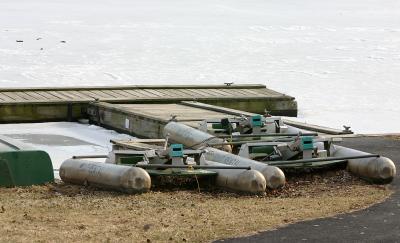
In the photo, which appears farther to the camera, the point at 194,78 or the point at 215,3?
the point at 215,3

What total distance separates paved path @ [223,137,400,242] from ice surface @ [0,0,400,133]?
732 centimetres

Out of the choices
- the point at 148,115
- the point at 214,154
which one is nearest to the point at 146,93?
the point at 148,115

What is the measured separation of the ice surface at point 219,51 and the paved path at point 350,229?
24.0 ft

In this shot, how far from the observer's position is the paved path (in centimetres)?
759

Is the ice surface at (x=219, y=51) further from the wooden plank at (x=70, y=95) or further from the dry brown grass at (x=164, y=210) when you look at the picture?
the dry brown grass at (x=164, y=210)

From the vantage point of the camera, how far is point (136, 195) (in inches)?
369

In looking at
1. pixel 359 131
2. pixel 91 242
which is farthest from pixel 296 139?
pixel 359 131

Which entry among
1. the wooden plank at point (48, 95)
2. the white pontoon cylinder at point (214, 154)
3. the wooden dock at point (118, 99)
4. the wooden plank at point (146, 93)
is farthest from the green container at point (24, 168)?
the wooden plank at point (146, 93)

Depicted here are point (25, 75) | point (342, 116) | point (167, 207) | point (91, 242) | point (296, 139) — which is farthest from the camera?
point (25, 75)

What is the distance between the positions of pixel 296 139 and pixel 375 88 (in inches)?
451

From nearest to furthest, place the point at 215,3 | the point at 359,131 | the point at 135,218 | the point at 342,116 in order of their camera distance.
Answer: the point at 135,218, the point at 359,131, the point at 342,116, the point at 215,3

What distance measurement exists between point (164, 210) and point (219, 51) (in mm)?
20308

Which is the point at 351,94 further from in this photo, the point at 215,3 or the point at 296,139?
the point at 215,3

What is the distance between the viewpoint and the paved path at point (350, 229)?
7.59 m
